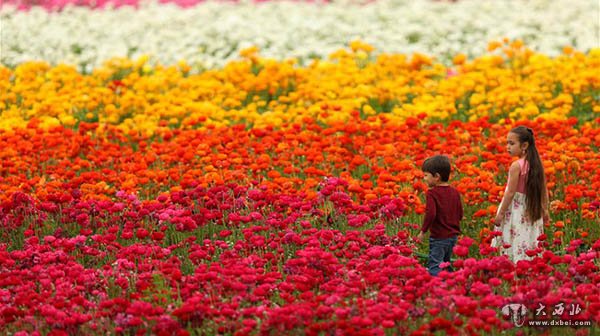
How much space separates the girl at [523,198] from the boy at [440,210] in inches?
12.5

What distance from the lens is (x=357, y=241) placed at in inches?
242

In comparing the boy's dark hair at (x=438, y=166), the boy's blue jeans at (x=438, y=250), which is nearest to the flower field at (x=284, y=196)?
the boy's blue jeans at (x=438, y=250)

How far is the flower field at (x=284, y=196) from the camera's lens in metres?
5.10

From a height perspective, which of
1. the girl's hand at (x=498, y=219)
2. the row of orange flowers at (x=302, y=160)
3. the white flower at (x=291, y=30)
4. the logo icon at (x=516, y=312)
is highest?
the logo icon at (x=516, y=312)

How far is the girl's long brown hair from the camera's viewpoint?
6609mm

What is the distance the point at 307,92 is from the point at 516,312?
640cm

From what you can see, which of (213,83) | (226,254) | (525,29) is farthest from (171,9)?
(226,254)

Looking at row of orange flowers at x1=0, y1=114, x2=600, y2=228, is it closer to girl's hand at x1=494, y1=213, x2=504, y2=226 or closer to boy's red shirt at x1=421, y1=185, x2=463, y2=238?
girl's hand at x1=494, y1=213, x2=504, y2=226

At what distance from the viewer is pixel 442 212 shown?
256 inches

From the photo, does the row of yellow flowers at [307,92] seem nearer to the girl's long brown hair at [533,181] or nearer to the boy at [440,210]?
the girl's long brown hair at [533,181]

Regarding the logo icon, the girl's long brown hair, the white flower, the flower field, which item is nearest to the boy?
the flower field

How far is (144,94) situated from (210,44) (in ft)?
13.2

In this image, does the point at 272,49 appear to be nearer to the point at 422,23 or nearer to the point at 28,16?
the point at 422,23

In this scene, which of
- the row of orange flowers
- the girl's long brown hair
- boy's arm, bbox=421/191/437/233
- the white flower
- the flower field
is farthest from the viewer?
the white flower
